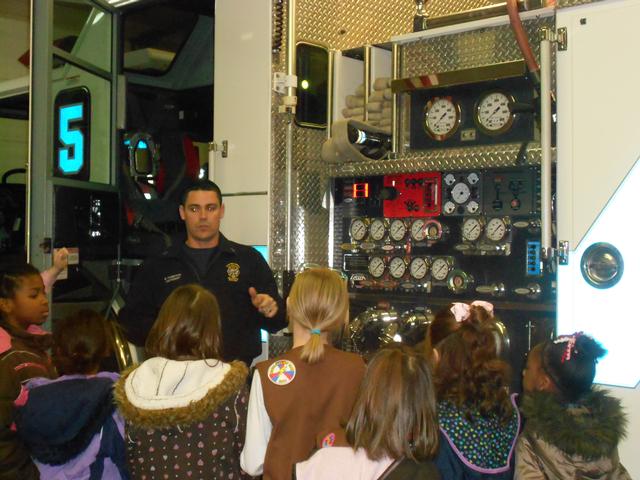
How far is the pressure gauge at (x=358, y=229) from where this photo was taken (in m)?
5.67

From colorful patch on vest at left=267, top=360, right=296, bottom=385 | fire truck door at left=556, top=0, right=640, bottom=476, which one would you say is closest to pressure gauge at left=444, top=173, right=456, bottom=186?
fire truck door at left=556, top=0, right=640, bottom=476

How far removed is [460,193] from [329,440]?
2.78 metres

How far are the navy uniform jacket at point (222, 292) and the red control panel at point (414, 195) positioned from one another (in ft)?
3.71

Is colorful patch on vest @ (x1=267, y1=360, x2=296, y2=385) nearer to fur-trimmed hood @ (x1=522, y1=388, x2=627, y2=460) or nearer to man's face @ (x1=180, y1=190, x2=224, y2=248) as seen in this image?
fur-trimmed hood @ (x1=522, y1=388, x2=627, y2=460)

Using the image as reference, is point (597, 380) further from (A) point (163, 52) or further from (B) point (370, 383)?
(A) point (163, 52)

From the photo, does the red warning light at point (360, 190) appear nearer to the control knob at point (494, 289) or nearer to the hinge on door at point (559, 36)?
the control knob at point (494, 289)

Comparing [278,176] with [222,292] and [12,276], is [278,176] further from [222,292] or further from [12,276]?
[12,276]

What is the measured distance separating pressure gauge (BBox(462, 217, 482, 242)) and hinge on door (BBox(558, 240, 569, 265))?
89cm

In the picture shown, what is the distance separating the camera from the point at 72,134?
20.2 ft

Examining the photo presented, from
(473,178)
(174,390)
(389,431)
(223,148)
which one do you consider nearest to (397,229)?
(473,178)

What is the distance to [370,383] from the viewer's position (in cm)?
260

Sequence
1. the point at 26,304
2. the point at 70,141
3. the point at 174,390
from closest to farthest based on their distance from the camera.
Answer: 1. the point at 174,390
2. the point at 26,304
3. the point at 70,141

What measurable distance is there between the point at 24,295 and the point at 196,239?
1.01 metres

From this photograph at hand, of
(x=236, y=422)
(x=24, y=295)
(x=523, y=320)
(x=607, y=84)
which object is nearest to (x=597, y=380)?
(x=523, y=320)
